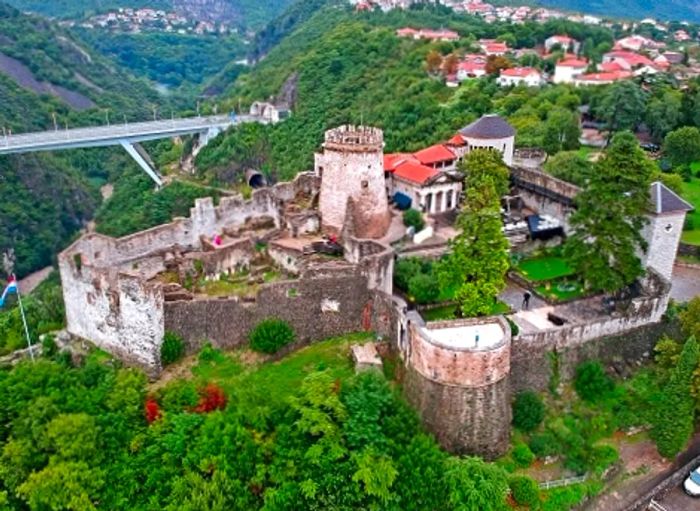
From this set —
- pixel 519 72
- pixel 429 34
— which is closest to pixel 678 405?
pixel 519 72

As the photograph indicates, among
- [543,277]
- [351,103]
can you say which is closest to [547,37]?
[351,103]

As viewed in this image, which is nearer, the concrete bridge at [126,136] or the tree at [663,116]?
the tree at [663,116]

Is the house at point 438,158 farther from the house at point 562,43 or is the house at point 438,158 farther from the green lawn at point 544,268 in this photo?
the house at point 562,43

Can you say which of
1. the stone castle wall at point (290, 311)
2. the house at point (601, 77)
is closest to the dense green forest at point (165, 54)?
the house at point (601, 77)

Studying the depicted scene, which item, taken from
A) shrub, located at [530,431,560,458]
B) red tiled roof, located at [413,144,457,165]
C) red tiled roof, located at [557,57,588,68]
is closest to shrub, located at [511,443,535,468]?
shrub, located at [530,431,560,458]

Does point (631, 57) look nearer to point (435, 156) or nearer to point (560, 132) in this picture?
point (560, 132)

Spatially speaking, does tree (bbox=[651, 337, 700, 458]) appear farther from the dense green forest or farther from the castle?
the dense green forest
